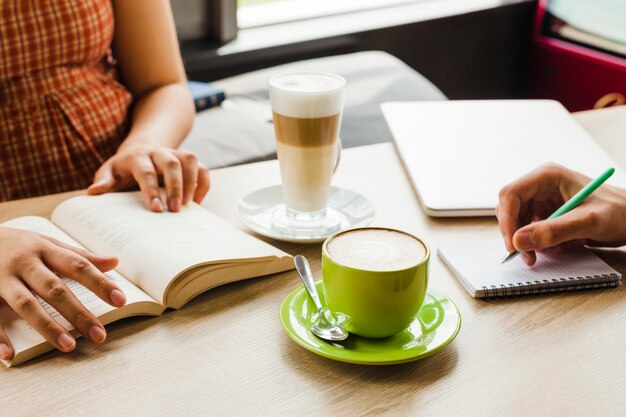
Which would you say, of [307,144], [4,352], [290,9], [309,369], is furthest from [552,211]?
[290,9]

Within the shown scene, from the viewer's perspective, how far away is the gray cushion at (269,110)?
67.1 inches

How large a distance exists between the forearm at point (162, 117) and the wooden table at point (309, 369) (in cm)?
50

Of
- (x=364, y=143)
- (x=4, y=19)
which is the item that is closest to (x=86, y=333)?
(x=4, y=19)

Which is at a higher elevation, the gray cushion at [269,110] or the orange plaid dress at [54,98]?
the orange plaid dress at [54,98]

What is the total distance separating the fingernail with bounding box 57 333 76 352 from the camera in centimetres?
71

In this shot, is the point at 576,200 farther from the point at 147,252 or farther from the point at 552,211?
the point at 147,252

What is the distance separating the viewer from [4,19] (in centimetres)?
123

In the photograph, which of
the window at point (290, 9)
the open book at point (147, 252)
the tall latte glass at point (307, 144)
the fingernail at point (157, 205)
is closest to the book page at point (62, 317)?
the open book at point (147, 252)

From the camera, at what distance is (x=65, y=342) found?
71 centimetres

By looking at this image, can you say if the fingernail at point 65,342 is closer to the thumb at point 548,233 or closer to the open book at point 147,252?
the open book at point 147,252

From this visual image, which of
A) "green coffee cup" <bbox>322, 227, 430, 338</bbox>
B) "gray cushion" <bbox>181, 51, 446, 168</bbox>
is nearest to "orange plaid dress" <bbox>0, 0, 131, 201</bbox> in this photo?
"gray cushion" <bbox>181, 51, 446, 168</bbox>

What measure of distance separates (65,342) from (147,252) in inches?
6.5

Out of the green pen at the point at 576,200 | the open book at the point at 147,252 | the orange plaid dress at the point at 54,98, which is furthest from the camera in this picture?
the orange plaid dress at the point at 54,98

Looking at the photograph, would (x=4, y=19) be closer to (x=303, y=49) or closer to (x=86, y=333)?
(x=86, y=333)
